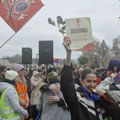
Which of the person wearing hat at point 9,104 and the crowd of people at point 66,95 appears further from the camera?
the person wearing hat at point 9,104

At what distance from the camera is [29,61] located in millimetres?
19188

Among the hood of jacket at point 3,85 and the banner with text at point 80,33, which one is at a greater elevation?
the banner with text at point 80,33

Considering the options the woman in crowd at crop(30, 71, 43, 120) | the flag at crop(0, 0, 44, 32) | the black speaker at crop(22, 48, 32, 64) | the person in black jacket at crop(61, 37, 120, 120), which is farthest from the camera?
the black speaker at crop(22, 48, 32, 64)

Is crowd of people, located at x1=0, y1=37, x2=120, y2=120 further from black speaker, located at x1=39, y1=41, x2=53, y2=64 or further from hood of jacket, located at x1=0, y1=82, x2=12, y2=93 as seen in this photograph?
black speaker, located at x1=39, y1=41, x2=53, y2=64

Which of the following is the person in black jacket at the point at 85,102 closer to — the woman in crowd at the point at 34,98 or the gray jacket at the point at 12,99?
the gray jacket at the point at 12,99

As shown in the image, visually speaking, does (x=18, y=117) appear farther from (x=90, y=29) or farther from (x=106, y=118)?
(x=106, y=118)

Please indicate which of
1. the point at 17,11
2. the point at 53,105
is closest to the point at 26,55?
the point at 17,11

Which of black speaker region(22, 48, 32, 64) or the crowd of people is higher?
black speaker region(22, 48, 32, 64)

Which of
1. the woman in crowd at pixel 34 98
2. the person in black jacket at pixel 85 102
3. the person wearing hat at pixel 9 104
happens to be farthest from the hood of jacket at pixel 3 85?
the woman in crowd at pixel 34 98

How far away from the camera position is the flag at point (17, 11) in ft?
34.0

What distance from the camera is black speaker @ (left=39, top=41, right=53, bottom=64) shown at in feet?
48.7

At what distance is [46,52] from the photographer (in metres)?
14.9

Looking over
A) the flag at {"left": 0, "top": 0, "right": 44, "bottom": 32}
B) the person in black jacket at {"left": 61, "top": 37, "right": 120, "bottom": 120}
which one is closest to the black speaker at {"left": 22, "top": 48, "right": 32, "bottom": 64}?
the flag at {"left": 0, "top": 0, "right": 44, "bottom": 32}

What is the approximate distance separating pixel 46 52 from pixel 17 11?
4.58 m
